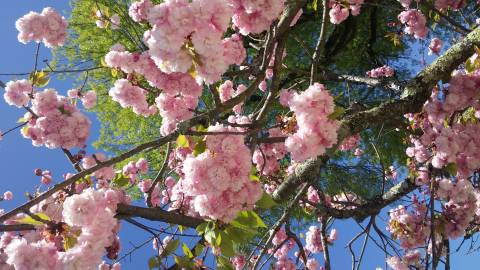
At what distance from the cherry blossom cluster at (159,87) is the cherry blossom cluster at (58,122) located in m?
0.46

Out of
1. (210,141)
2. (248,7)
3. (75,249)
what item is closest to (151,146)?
(210,141)

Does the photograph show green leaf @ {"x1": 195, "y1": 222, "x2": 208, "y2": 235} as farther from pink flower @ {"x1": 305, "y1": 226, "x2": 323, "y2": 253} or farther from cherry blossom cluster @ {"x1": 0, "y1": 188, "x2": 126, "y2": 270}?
pink flower @ {"x1": 305, "y1": 226, "x2": 323, "y2": 253}

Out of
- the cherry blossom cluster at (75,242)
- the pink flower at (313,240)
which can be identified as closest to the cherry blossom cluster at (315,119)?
the cherry blossom cluster at (75,242)

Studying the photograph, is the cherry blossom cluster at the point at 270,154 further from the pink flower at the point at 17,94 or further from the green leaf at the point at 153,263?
the pink flower at the point at 17,94

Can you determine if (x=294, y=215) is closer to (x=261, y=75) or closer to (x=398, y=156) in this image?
(x=398, y=156)

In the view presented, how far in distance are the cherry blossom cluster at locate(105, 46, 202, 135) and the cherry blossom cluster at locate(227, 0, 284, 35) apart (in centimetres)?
48

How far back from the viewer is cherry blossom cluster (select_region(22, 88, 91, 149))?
2605 millimetres

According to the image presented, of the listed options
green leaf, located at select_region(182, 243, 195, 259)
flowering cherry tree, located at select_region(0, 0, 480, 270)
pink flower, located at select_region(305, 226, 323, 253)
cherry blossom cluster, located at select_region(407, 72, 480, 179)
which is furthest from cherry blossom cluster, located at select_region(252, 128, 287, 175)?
green leaf, located at select_region(182, 243, 195, 259)

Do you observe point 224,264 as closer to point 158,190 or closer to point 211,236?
point 211,236

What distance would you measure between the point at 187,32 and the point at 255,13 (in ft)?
1.78

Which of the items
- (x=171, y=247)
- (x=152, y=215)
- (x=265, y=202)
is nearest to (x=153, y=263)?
(x=171, y=247)

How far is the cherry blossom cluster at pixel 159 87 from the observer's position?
239cm

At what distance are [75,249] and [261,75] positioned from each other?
1420 mm

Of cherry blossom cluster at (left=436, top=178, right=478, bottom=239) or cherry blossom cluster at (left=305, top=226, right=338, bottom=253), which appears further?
cherry blossom cluster at (left=305, top=226, right=338, bottom=253)
